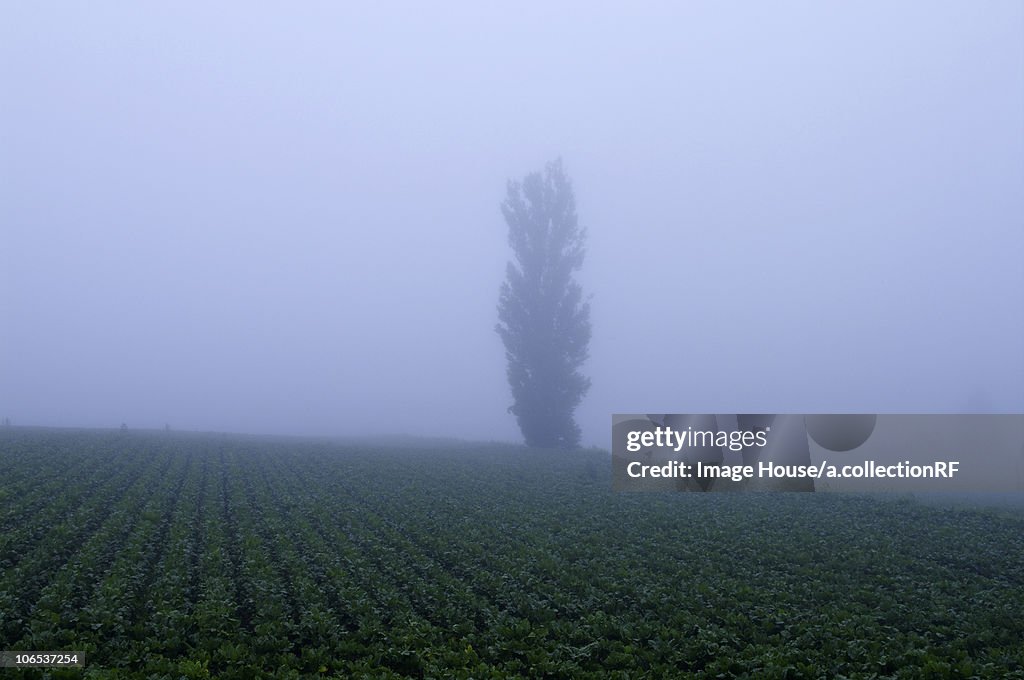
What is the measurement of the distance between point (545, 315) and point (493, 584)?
40.9 m

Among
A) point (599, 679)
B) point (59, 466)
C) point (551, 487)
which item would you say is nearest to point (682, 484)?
point (551, 487)

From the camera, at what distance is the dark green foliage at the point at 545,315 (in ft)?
178

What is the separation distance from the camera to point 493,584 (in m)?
14.9

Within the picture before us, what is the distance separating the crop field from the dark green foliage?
28.5 metres

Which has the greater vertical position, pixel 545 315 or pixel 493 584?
pixel 545 315

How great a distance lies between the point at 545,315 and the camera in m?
54.9

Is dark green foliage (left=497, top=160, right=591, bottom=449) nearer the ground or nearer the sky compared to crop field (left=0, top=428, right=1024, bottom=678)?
nearer the sky

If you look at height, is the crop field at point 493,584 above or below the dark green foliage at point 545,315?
below

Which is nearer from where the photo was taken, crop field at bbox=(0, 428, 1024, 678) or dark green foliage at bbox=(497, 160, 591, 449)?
crop field at bbox=(0, 428, 1024, 678)

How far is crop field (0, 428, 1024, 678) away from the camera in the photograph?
11.0m

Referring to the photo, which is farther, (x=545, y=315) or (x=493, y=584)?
(x=545, y=315)

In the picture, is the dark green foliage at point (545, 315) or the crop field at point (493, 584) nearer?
the crop field at point (493, 584)

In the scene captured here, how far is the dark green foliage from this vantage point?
54156 millimetres

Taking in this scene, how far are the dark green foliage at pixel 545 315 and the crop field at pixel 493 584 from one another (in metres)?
28.5
